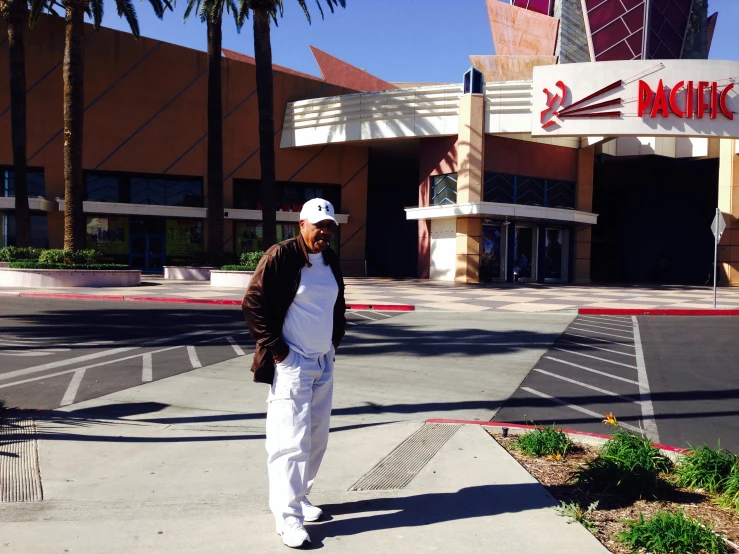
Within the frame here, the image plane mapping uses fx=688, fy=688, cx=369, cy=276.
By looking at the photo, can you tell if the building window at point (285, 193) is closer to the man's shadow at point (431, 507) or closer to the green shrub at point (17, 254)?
the green shrub at point (17, 254)

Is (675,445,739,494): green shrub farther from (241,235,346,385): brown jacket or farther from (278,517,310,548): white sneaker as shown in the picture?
(241,235,346,385): brown jacket

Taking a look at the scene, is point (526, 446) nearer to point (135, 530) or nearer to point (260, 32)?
point (135, 530)

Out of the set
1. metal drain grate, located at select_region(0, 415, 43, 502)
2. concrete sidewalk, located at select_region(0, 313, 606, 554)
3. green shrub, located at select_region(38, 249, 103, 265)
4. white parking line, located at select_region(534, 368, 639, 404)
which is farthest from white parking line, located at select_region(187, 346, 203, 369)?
green shrub, located at select_region(38, 249, 103, 265)

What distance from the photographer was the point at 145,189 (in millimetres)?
35500

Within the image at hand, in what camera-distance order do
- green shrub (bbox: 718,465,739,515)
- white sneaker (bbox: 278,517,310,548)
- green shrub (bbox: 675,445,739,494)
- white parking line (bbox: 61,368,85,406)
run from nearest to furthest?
white sneaker (bbox: 278,517,310,548)
green shrub (bbox: 718,465,739,515)
green shrub (bbox: 675,445,739,494)
white parking line (bbox: 61,368,85,406)

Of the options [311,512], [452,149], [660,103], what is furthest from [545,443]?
[452,149]

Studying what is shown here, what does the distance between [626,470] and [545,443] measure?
840 millimetres

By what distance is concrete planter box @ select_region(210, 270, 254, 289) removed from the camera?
2572 centimetres

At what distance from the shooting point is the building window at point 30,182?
3309 centimetres

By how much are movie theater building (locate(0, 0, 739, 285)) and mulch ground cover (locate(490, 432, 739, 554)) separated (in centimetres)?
2553

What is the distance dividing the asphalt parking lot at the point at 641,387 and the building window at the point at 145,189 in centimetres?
2633

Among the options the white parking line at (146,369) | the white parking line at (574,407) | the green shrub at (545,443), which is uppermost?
the green shrub at (545,443)

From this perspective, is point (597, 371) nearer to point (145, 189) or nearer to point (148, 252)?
point (145, 189)

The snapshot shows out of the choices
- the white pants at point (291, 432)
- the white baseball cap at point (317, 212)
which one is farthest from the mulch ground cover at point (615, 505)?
the white baseball cap at point (317, 212)
